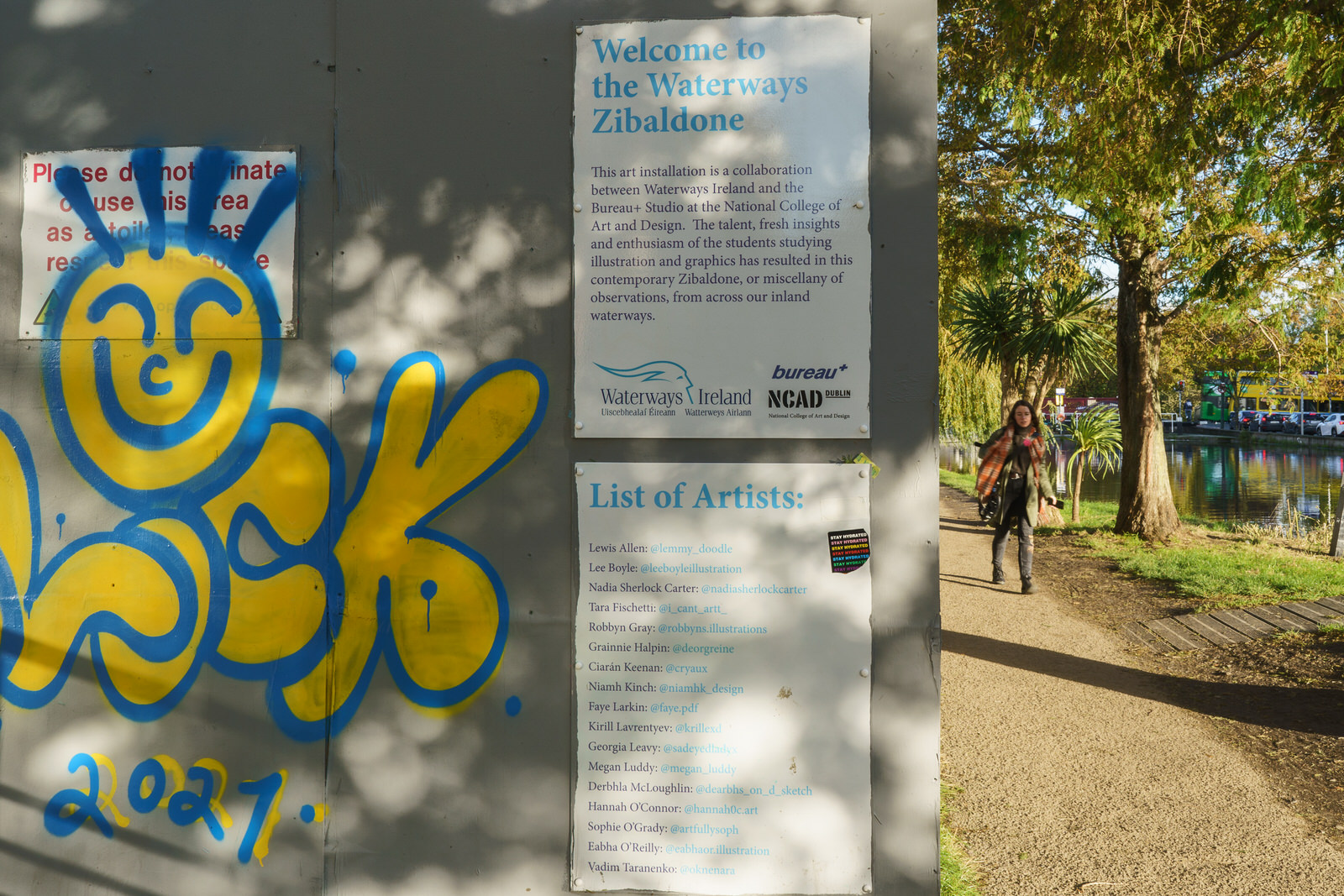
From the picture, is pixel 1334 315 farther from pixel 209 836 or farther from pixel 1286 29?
pixel 209 836

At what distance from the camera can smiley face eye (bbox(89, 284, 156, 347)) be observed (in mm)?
2867

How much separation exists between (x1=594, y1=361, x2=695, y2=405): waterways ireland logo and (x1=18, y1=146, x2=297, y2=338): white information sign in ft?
3.52

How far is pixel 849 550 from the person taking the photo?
270 centimetres

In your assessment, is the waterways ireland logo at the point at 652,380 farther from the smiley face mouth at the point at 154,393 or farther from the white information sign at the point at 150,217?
the smiley face mouth at the point at 154,393

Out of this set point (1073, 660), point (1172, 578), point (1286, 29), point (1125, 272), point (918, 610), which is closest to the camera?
point (918, 610)

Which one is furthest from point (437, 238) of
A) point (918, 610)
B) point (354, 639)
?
point (918, 610)

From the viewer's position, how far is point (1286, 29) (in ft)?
15.4

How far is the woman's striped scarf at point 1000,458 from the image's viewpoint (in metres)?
8.94

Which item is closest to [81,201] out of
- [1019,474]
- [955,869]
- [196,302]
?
[196,302]

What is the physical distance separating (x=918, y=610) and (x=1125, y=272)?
11.7m

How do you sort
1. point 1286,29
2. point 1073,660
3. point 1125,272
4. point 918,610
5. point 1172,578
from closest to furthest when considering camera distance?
point 918,610
point 1286,29
point 1073,660
point 1172,578
point 1125,272

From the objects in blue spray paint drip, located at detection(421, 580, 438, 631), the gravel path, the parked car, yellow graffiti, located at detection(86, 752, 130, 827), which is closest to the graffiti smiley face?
Result: blue spray paint drip, located at detection(421, 580, 438, 631)

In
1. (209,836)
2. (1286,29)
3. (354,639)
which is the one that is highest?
(1286,29)

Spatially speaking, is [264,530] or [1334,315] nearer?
[264,530]
